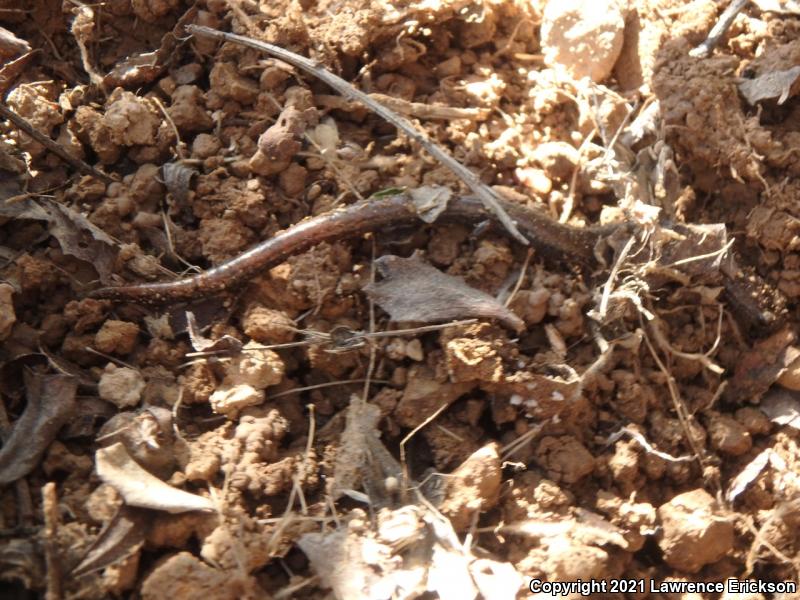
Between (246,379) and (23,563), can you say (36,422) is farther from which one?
(246,379)

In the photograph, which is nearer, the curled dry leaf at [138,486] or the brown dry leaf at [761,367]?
the curled dry leaf at [138,486]

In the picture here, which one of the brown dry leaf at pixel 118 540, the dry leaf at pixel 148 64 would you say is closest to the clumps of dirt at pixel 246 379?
the brown dry leaf at pixel 118 540

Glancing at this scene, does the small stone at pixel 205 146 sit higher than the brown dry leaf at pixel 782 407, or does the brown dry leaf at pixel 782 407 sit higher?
the small stone at pixel 205 146

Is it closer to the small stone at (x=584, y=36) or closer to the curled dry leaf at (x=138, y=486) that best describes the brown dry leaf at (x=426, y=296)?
the curled dry leaf at (x=138, y=486)

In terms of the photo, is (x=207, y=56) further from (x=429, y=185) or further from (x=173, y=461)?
(x=173, y=461)

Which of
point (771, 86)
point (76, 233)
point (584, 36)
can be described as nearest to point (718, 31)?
point (771, 86)

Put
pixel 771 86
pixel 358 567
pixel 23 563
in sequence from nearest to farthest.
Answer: pixel 23 563 < pixel 358 567 < pixel 771 86
